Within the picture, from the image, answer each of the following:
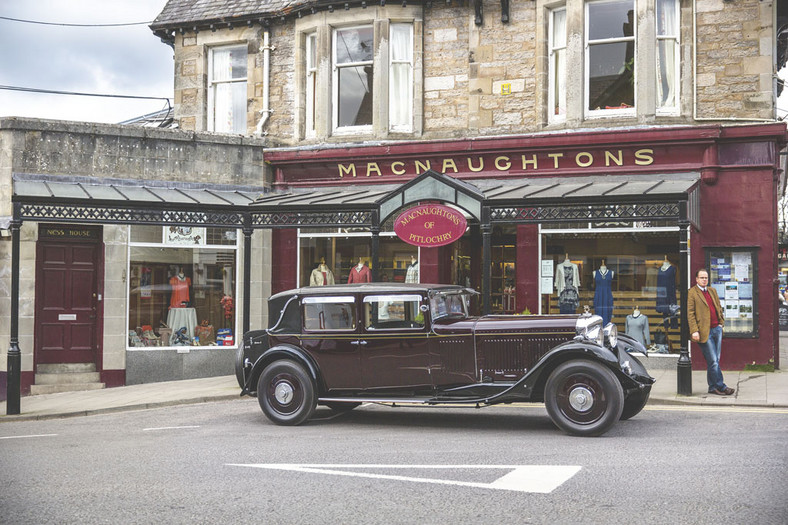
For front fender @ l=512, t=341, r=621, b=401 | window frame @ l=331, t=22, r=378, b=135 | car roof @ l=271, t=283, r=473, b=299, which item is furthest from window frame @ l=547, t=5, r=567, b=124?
front fender @ l=512, t=341, r=621, b=401

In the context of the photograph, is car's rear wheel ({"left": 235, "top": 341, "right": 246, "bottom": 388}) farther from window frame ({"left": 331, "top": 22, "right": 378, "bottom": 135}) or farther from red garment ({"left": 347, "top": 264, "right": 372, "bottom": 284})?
window frame ({"left": 331, "top": 22, "right": 378, "bottom": 135})

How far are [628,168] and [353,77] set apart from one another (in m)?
6.28

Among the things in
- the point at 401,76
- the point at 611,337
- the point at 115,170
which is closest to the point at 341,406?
the point at 611,337

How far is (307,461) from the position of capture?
805 cm

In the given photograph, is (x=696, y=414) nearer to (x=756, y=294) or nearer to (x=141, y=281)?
(x=756, y=294)

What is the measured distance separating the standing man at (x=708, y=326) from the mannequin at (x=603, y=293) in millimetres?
3727

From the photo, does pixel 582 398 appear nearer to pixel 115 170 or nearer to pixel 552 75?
pixel 552 75

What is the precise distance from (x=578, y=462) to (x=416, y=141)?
10651 mm

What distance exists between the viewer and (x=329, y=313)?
1063 cm

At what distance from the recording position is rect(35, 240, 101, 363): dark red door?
16.1 metres

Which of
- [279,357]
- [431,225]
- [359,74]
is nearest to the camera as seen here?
[279,357]

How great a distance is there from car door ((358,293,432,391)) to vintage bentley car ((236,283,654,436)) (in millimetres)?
12

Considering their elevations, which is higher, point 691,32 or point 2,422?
point 691,32

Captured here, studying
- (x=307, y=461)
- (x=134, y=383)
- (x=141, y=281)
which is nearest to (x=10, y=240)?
(x=141, y=281)
